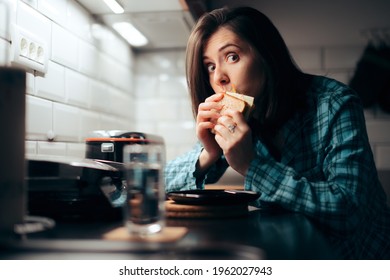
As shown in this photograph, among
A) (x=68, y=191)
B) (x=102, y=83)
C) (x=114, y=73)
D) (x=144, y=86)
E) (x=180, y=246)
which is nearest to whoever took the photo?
(x=180, y=246)

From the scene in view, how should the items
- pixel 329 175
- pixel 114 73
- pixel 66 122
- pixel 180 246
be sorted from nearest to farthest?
pixel 180 246
pixel 329 175
pixel 66 122
pixel 114 73

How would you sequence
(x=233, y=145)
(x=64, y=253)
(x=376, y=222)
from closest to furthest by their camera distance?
1. (x=64, y=253)
2. (x=233, y=145)
3. (x=376, y=222)

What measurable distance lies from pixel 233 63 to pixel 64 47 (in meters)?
0.43

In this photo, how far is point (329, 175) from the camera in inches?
30.0

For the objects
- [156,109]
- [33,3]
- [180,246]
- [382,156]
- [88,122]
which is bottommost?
[180,246]

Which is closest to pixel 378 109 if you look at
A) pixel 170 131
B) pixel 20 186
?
pixel 170 131

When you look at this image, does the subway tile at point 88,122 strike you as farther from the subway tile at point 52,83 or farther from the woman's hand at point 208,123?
the woman's hand at point 208,123

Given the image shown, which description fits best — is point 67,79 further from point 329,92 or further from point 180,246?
point 180,246

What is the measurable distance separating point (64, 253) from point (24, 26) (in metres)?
0.58

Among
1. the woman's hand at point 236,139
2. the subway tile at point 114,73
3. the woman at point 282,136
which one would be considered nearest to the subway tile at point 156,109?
the subway tile at point 114,73

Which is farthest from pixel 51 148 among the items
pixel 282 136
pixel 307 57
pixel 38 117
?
pixel 307 57

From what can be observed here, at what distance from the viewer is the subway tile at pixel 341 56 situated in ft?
5.18

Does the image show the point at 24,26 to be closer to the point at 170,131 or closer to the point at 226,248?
the point at 226,248

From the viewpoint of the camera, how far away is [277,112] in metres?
0.96
